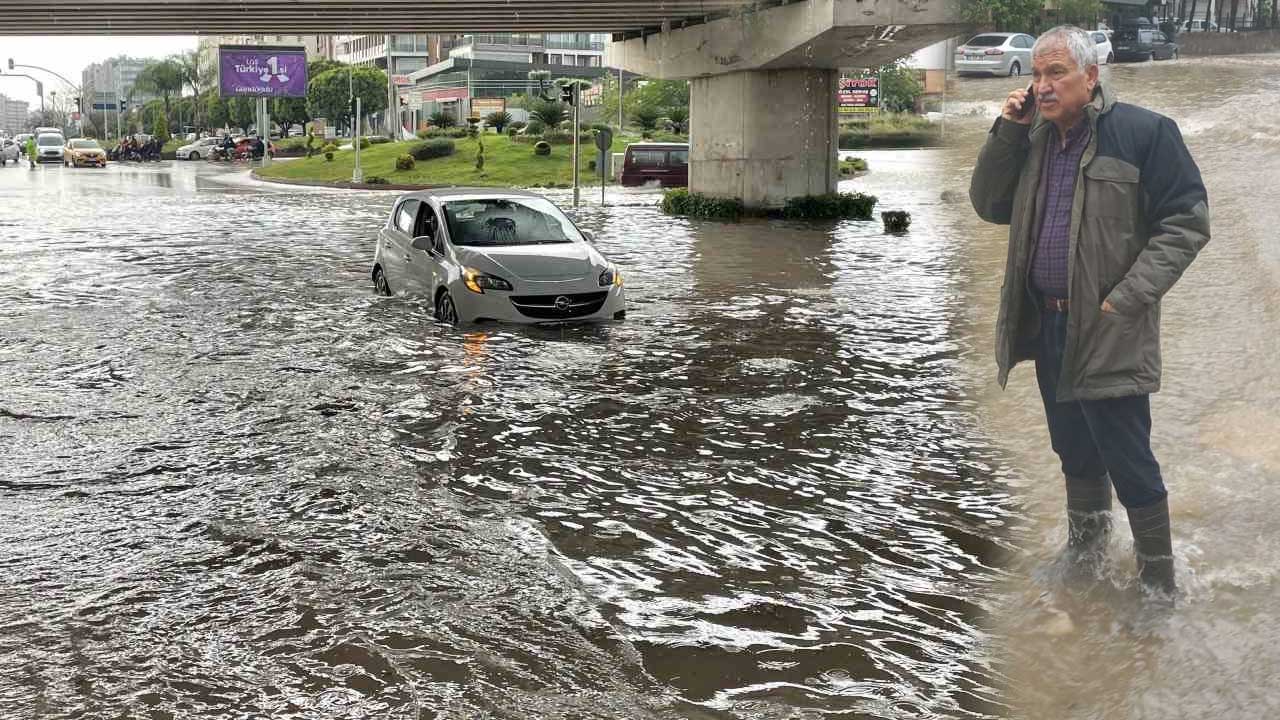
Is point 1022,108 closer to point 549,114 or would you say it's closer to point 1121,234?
point 1121,234

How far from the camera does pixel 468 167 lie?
173 feet

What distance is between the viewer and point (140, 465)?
7.73m

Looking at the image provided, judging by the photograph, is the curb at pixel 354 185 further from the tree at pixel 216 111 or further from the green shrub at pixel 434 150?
the tree at pixel 216 111

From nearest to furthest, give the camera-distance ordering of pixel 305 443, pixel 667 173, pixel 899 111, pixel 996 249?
pixel 305 443
pixel 996 249
pixel 667 173
pixel 899 111

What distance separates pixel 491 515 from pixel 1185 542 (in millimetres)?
3298

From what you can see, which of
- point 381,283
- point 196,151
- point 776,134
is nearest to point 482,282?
point 381,283

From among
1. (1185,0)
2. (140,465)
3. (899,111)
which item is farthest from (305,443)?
(899,111)

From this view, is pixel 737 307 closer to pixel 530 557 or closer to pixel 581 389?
pixel 581 389

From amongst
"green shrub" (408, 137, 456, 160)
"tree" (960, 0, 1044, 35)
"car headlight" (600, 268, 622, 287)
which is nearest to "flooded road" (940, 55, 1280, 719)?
"car headlight" (600, 268, 622, 287)

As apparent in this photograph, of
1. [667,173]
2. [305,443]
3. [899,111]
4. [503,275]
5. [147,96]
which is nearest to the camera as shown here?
[305,443]

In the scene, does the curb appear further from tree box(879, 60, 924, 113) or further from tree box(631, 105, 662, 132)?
tree box(879, 60, 924, 113)

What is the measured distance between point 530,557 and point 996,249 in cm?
1780

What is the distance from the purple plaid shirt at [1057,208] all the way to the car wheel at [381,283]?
11.7m

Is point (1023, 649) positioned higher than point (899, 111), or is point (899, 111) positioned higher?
point (899, 111)
